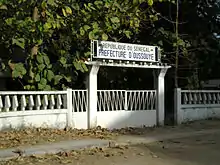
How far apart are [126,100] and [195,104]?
3.09 meters

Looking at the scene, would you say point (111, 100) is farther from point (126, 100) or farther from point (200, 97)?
point (200, 97)

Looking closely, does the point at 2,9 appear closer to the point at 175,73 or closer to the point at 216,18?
the point at 175,73

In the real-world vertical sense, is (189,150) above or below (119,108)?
below

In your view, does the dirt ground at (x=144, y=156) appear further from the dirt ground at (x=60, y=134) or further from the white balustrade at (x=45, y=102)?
the white balustrade at (x=45, y=102)

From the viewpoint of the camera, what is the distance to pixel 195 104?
1415 cm

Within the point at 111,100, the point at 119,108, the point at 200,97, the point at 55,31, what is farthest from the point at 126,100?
the point at 200,97

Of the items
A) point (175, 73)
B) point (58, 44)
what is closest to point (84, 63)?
point (58, 44)

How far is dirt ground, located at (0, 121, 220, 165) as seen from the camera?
7.61m

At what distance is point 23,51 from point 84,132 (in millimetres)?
2897

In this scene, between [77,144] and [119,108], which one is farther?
[119,108]

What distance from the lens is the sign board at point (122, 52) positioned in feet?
37.2

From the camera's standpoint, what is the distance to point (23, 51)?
11398 mm

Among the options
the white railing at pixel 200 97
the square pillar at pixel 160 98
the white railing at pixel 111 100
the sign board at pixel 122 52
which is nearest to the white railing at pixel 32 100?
the white railing at pixel 111 100

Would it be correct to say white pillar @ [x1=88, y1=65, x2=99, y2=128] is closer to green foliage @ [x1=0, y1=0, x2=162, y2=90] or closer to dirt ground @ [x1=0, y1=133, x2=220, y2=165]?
green foliage @ [x1=0, y1=0, x2=162, y2=90]
